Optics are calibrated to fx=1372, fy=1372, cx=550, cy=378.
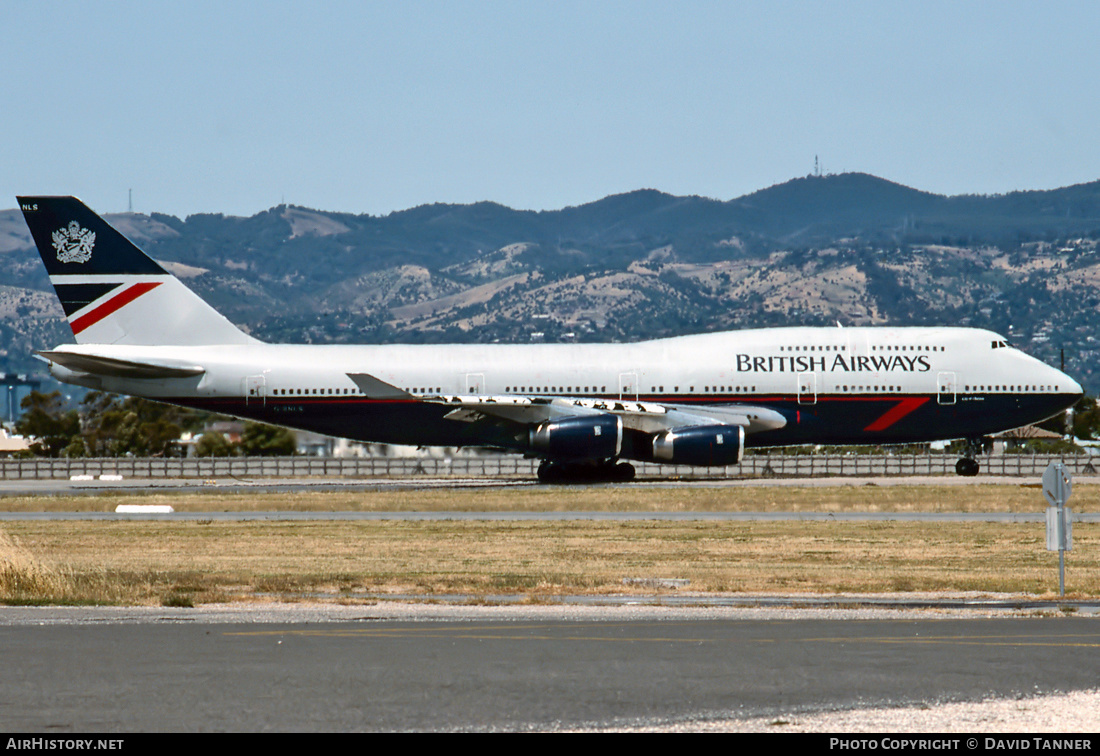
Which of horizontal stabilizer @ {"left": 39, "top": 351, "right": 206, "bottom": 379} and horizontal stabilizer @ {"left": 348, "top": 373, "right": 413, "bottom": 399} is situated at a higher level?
horizontal stabilizer @ {"left": 39, "top": 351, "right": 206, "bottom": 379}

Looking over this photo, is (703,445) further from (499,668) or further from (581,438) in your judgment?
(499,668)

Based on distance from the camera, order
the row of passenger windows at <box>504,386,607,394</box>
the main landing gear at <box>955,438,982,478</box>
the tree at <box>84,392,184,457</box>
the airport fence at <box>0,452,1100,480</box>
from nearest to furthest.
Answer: the row of passenger windows at <box>504,386,607,394</box> → the main landing gear at <box>955,438,982,478</box> → the airport fence at <box>0,452,1100,480</box> → the tree at <box>84,392,184,457</box>

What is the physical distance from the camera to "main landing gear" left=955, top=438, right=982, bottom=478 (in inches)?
2267

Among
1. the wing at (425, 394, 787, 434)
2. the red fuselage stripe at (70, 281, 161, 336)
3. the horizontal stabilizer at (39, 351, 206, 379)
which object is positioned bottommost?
the wing at (425, 394, 787, 434)

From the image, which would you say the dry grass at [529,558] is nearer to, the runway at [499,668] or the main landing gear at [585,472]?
the runway at [499,668]

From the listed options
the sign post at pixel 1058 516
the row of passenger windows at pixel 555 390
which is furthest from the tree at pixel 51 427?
the sign post at pixel 1058 516

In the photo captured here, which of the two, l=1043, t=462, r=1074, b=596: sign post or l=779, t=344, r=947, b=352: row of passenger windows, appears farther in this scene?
l=779, t=344, r=947, b=352: row of passenger windows

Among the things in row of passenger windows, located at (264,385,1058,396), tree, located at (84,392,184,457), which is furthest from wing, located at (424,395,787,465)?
tree, located at (84,392,184,457)

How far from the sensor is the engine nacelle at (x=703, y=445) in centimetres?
4988

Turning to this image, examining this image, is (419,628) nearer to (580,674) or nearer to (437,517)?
(580,674)

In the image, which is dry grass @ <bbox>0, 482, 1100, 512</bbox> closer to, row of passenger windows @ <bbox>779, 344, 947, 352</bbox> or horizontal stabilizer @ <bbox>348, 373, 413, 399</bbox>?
horizontal stabilizer @ <bbox>348, 373, 413, 399</bbox>

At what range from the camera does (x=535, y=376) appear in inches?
2136

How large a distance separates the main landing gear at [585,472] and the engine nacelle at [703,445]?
175 inches

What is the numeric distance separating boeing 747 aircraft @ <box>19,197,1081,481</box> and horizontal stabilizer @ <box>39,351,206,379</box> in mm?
96
